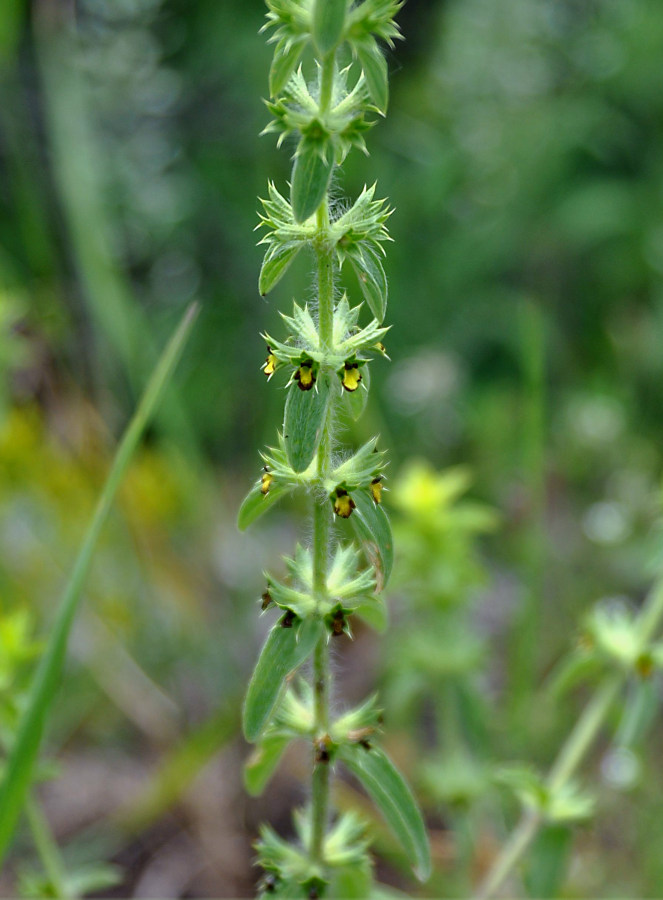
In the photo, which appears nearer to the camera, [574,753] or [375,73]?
[375,73]

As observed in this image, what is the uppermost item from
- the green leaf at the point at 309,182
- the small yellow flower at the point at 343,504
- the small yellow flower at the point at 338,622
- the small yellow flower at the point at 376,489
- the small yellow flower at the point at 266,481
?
the green leaf at the point at 309,182

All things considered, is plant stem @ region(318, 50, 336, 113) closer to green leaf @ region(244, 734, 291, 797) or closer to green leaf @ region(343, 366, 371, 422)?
green leaf @ region(343, 366, 371, 422)

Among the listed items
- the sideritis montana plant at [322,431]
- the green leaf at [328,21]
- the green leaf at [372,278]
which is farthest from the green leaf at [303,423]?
the green leaf at [328,21]

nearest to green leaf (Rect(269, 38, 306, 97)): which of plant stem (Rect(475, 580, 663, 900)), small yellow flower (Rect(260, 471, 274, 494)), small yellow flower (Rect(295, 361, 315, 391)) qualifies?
small yellow flower (Rect(295, 361, 315, 391))

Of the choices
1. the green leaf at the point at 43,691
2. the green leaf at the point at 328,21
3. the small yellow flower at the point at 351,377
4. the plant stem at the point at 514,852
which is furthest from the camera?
the plant stem at the point at 514,852

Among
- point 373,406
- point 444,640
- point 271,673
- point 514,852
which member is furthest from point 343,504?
point 373,406

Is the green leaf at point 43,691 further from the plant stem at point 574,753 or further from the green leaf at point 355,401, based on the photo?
the plant stem at point 574,753

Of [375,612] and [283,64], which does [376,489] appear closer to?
[375,612]

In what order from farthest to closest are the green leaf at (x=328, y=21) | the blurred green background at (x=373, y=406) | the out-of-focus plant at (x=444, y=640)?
the blurred green background at (x=373, y=406) < the out-of-focus plant at (x=444, y=640) < the green leaf at (x=328, y=21)
